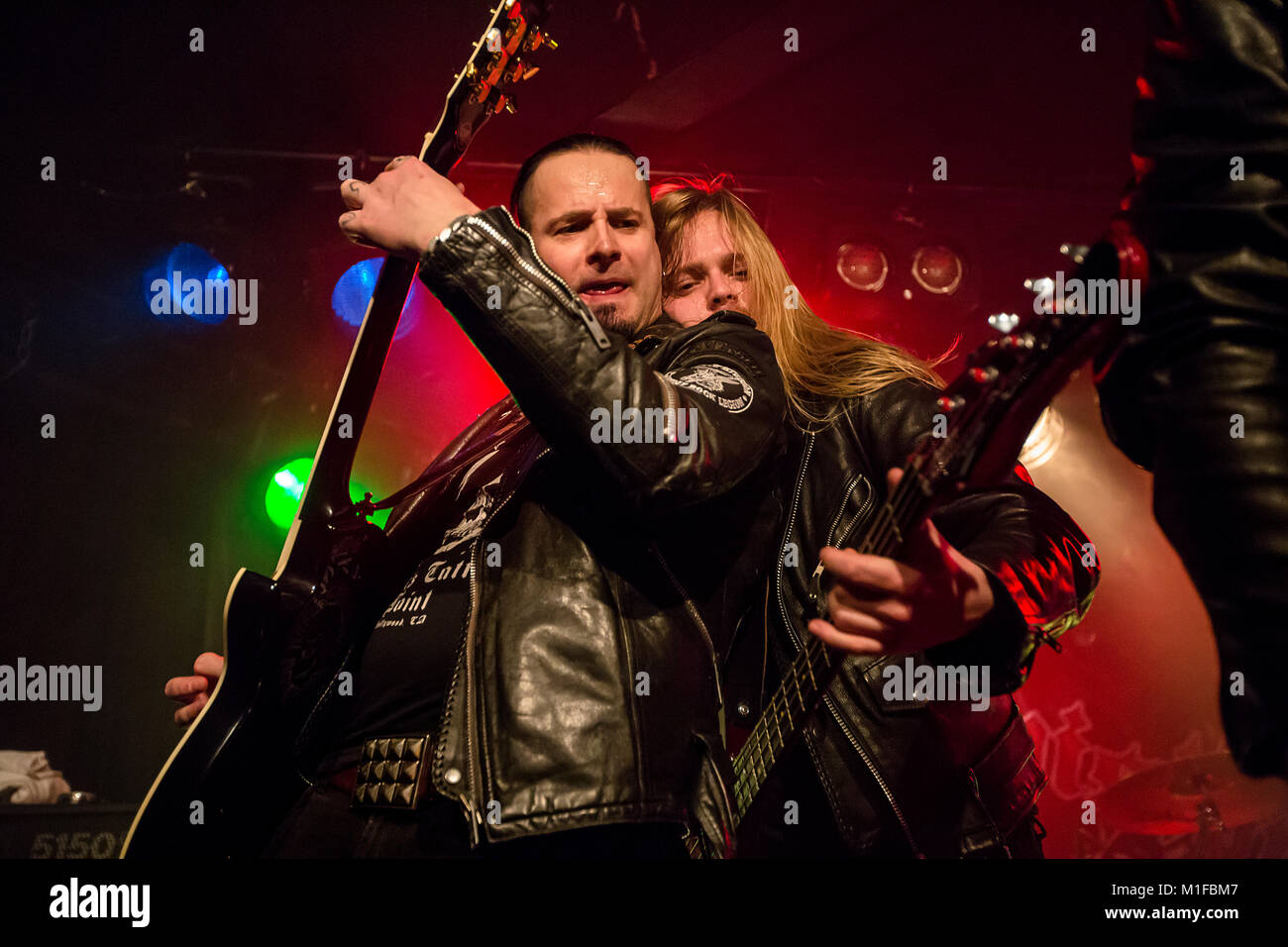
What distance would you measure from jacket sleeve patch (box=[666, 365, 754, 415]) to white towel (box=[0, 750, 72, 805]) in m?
3.37

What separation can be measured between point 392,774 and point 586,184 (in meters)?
1.59

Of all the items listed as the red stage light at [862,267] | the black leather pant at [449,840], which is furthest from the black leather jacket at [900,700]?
the red stage light at [862,267]

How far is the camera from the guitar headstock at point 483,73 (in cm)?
228

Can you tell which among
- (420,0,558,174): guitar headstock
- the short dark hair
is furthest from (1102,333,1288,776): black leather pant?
the short dark hair

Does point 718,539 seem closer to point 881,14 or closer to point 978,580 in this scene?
point 978,580

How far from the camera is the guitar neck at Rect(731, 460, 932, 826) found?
1.41 metres

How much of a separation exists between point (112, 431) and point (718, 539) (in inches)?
175

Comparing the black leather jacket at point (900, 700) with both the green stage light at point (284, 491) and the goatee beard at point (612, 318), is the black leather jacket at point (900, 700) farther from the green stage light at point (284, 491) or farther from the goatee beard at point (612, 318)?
the green stage light at point (284, 491)

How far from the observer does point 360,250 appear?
5426mm

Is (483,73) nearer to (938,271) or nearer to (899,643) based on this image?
(899,643)

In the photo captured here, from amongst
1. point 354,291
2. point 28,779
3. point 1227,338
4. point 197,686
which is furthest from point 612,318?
point 354,291

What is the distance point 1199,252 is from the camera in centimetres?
80

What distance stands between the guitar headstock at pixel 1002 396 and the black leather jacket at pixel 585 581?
16.8 inches
